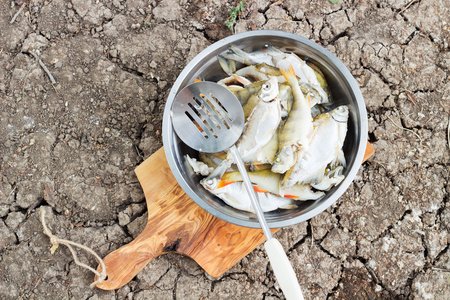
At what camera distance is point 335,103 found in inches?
104

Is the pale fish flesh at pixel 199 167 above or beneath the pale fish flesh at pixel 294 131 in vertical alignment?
beneath

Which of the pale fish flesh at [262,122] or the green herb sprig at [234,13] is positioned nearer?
the pale fish flesh at [262,122]

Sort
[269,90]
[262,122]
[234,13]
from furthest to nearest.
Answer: [234,13] < [262,122] < [269,90]

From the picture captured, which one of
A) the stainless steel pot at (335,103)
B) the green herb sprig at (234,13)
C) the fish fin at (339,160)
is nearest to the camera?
the stainless steel pot at (335,103)

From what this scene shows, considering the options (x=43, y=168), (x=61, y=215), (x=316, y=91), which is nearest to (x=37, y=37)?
(x=43, y=168)

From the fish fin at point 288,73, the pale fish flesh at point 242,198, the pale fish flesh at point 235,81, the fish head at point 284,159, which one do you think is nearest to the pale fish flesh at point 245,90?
the pale fish flesh at point 235,81

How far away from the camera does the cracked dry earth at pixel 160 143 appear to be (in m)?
2.85

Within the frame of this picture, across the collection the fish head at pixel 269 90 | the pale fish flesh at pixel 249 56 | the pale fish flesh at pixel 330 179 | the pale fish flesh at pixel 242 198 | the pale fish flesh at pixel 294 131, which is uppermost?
the pale fish flesh at pixel 249 56

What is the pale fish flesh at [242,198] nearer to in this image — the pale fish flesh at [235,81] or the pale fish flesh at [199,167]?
the pale fish flesh at [199,167]

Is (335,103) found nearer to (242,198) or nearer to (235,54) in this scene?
(235,54)

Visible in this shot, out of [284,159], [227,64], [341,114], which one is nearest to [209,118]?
[227,64]

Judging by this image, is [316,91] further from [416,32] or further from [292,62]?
[416,32]

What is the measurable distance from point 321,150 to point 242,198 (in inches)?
22.3

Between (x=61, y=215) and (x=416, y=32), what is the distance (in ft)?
10.2
